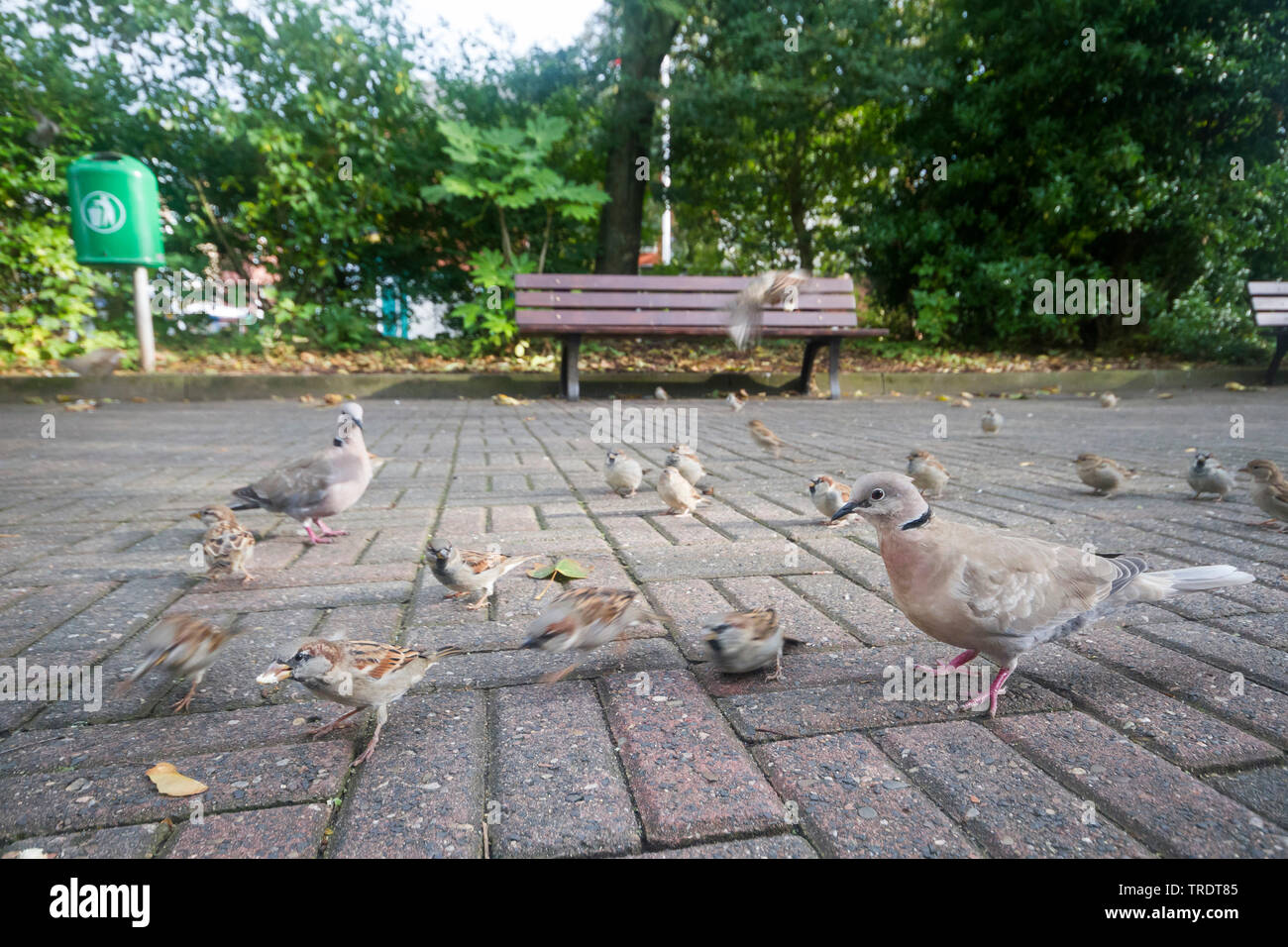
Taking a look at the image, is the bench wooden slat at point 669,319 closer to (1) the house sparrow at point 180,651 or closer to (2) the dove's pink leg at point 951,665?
(2) the dove's pink leg at point 951,665

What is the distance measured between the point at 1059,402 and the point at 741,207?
8731 mm

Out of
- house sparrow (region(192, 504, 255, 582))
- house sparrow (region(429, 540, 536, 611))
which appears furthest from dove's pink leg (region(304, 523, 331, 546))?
house sparrow (region(429, 540, 536, 611))

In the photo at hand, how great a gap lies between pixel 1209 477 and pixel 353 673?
491 centimetres

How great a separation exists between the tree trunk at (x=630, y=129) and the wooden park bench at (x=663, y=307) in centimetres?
277

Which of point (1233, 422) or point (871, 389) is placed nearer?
point (1233, 422)

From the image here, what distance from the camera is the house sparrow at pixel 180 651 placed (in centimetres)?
211

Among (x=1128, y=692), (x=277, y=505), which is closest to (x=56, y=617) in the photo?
(x=277, y=505)

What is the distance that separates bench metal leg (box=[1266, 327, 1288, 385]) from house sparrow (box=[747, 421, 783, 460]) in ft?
36.5

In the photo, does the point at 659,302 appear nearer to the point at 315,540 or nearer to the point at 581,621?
the point at 315,540

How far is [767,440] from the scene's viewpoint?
6309 mm

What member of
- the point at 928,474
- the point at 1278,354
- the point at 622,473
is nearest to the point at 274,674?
the point at 622,473

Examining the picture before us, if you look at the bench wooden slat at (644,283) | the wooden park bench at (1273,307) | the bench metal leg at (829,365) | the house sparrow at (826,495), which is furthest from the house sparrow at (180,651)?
the wooden park bench at (1273,307)
